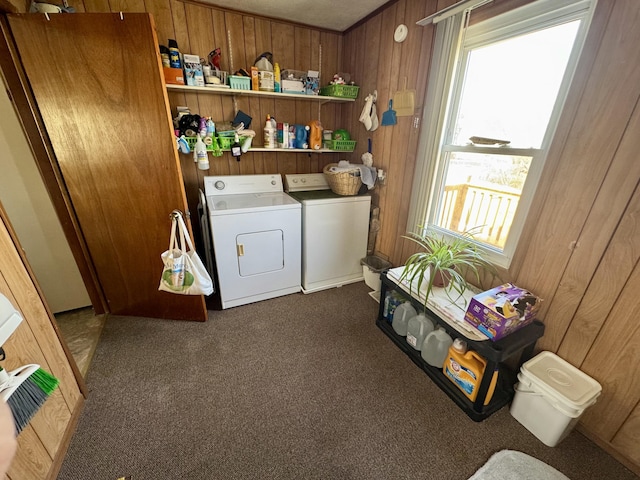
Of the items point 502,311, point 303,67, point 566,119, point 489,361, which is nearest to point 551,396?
point 489,361

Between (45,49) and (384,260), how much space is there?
266 centimetres

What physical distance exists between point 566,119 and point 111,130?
240 cm

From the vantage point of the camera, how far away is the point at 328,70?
2650mm

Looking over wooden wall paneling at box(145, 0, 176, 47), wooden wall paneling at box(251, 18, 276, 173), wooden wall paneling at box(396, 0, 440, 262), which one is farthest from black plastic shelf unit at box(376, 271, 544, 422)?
wooden wall paneling at box(145, 0, 176, 47)

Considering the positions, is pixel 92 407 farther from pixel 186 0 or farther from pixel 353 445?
pixel 186 0

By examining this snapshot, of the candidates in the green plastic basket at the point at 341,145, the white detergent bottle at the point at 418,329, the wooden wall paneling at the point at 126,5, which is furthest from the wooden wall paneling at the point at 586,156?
the wooden wall paneling at the point at 126,5

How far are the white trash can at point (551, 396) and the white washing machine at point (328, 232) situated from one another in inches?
59.1

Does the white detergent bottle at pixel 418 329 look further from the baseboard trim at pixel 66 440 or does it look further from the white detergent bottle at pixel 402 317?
the baseboard trim at pixel 66 440

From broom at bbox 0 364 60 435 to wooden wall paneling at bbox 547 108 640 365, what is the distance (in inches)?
87.1

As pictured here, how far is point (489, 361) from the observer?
1.28 metres

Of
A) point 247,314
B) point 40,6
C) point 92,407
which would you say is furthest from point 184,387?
point 40,6

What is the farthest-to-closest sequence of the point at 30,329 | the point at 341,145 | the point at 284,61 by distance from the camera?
the point at 341,145 < the point at 284,61 < the point at 30,329

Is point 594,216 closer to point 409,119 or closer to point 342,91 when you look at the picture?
point 409,119

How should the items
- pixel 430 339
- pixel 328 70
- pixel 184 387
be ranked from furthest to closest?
pixel 328 70
pixel 430 339
pixel 184 387
